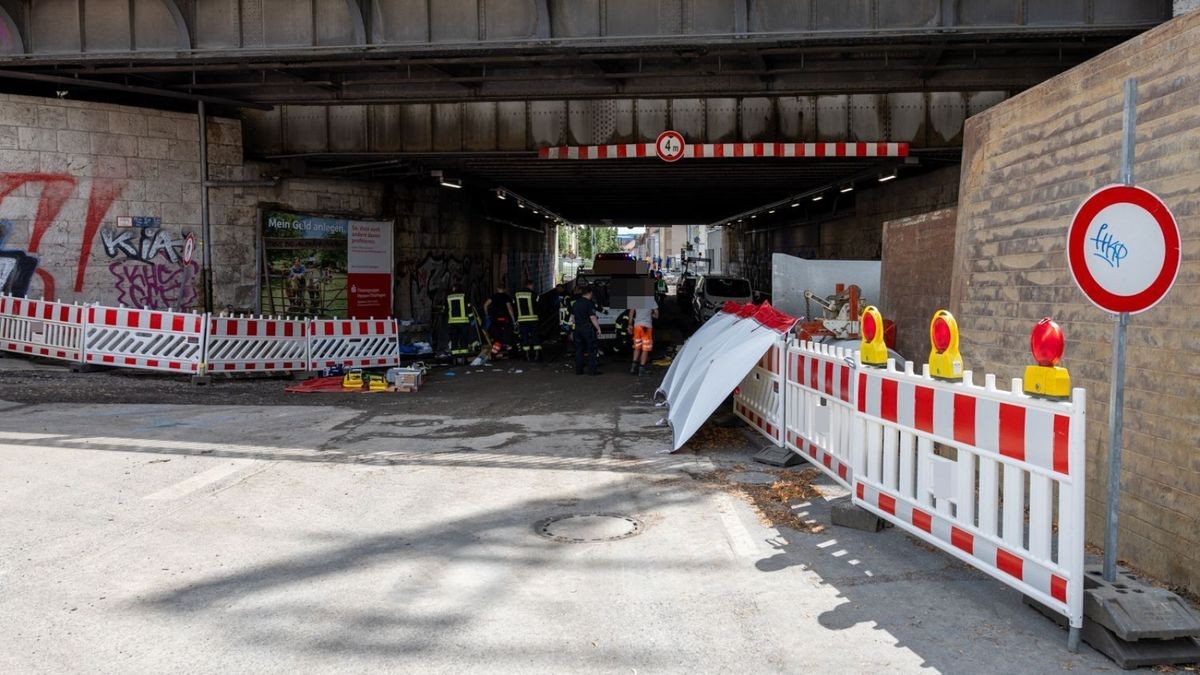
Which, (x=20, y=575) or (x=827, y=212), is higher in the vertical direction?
(x=827, y=212)

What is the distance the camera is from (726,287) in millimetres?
26812

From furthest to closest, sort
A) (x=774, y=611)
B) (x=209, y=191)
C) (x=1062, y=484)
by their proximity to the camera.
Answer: (x=209, y=191), (x=774, y=611), (x=1062, y=484)

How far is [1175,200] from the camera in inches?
203

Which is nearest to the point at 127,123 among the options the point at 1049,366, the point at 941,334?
the point at 941,334

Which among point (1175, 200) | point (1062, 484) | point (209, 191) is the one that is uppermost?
point (209, 191)

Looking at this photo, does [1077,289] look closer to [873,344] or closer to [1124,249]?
[873,344]

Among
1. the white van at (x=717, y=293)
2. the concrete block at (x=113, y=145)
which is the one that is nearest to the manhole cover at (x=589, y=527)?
the concrete block at (x=113, y=145)

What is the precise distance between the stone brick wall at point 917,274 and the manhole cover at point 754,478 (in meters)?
3.55

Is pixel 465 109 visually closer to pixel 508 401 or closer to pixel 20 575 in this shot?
pixel 508 401

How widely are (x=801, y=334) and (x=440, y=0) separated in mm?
9011

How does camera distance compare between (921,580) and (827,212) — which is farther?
(827,212)

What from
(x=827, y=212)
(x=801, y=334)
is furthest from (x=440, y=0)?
(x=827, y=212)

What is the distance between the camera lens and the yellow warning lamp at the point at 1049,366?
4.28m

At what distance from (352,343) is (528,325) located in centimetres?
434
